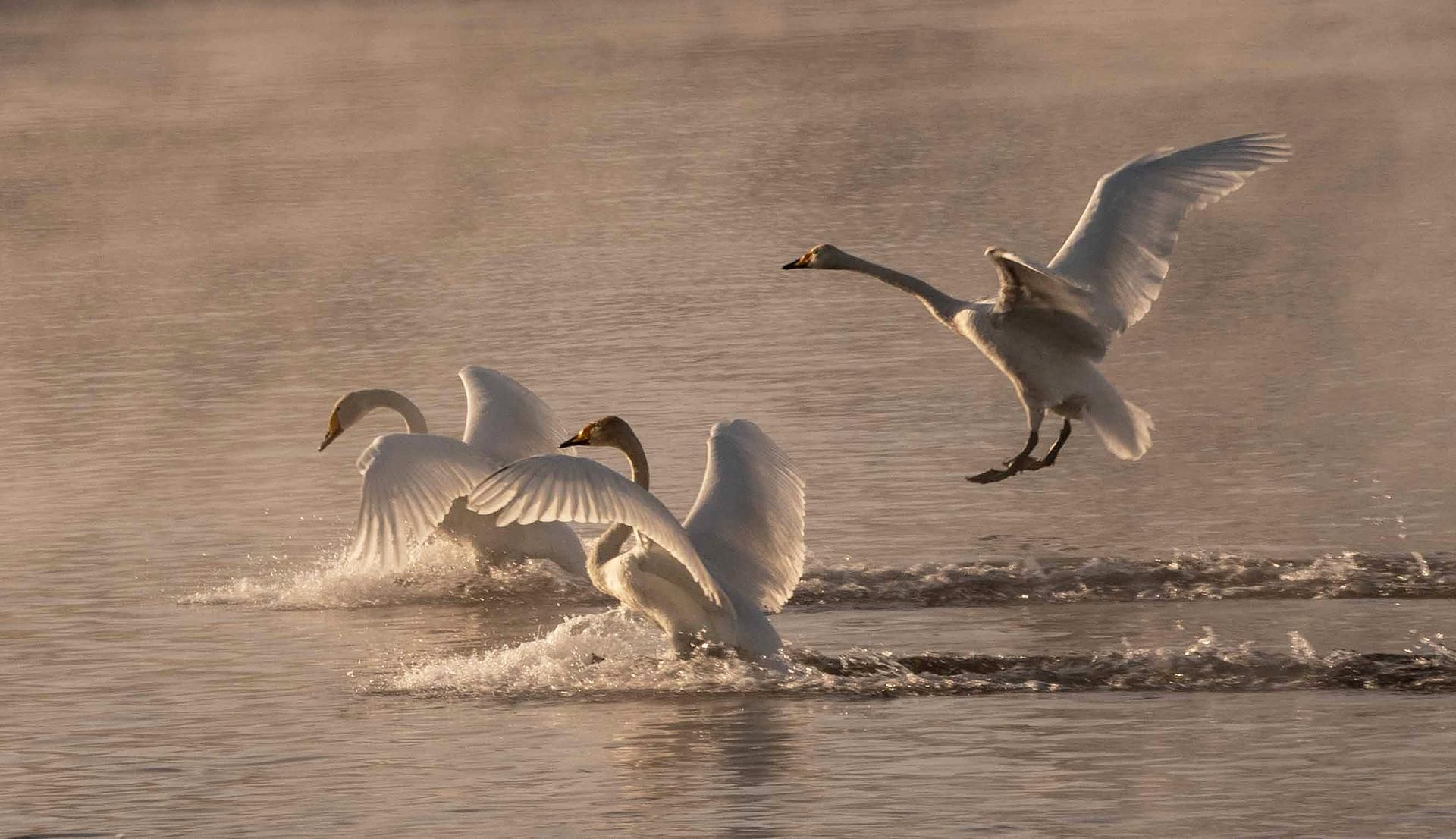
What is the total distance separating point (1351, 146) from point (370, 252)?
34.8 feet

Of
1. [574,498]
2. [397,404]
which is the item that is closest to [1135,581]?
[574,498]

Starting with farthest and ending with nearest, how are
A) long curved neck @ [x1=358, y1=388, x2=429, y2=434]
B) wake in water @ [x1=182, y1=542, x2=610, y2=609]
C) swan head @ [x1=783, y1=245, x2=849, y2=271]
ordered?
long curved neck @ [x1=358, y1=388, x2=429, y2=434], swan head @ [x1=783, y1=245, x2=849, y2=271], wake in water @ [x1=182, y1=542, x2=610, y2=609]

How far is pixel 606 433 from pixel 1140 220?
110 inches

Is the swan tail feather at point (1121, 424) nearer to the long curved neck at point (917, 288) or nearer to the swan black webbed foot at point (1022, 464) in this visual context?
the swan black webbed foot at point (1022, 464)

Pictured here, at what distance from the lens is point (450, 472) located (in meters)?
13.7

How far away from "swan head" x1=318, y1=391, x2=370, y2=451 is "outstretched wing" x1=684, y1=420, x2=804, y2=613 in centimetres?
393

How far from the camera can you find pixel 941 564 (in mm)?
13789

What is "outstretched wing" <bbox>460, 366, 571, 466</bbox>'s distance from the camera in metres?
14.6

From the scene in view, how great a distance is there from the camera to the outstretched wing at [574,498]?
11.2 metres

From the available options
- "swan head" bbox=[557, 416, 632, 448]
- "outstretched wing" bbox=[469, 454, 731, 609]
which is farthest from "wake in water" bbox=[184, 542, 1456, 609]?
"outstretched wing" bbox=[469, 454, 731, 609]

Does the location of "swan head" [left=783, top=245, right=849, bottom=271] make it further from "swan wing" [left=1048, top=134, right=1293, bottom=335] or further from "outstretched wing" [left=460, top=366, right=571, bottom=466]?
"outstretched wing" [left=460, top=366, right=571, bottom=466]

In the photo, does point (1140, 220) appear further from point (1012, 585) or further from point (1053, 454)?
point (1012, 585)

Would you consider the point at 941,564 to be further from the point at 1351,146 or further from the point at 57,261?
the point at 1351,146

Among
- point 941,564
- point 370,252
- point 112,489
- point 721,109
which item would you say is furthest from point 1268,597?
point 721,109
